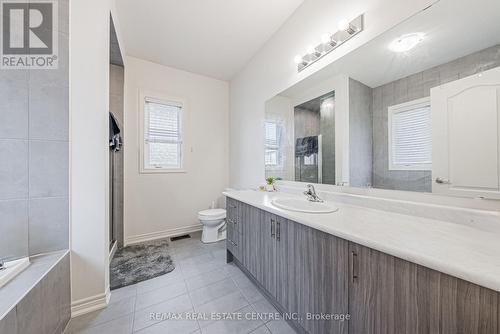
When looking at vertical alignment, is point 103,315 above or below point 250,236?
below

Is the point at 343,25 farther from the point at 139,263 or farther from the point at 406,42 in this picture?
the point at 139,263

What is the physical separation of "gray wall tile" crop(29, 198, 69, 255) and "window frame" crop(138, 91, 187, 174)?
1410mm

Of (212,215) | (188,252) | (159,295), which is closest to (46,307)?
(159,295)

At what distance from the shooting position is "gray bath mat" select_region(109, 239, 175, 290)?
1.77 m

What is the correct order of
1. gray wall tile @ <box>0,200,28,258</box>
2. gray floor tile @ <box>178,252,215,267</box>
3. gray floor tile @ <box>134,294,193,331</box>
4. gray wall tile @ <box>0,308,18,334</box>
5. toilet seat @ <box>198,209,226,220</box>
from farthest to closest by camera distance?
1. toilet seat @ <box>198,209,226,220</box>
2. gray floor tile @ <box>178,252,215,267</box>
3. gray floor tile @ <box>134,294,193,331</box>
4. gray wall tile @ <box>0,200,28,258</box>
5. gray wall tile @ <box>0,308,18,334</box>

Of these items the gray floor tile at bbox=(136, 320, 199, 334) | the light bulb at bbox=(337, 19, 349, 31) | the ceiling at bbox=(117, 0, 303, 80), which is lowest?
the gray floor tile at bbox=(136, 320, 199, 334)

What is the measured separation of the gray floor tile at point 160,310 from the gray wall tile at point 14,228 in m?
0.86

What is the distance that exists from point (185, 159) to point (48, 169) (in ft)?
5.83

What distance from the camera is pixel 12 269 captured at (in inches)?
38.5

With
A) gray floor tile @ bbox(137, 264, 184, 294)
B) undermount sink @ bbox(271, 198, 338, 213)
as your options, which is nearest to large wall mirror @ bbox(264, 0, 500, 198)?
undermount sink @ bbox(271, 198, 338, 213)

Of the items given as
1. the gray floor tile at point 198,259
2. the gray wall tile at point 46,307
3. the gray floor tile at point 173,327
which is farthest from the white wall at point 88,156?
the gray floor tile at point 198,259

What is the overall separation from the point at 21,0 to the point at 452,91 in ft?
8.96

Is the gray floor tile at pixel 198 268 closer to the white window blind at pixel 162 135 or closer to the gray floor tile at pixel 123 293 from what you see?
the gray floor tile at pixel 123 293

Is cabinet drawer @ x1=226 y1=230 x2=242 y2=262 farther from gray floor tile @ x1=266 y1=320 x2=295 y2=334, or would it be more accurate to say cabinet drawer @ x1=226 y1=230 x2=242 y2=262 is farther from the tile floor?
gray floor tile @ x1=266 y1=320 x2=295 y2=334
